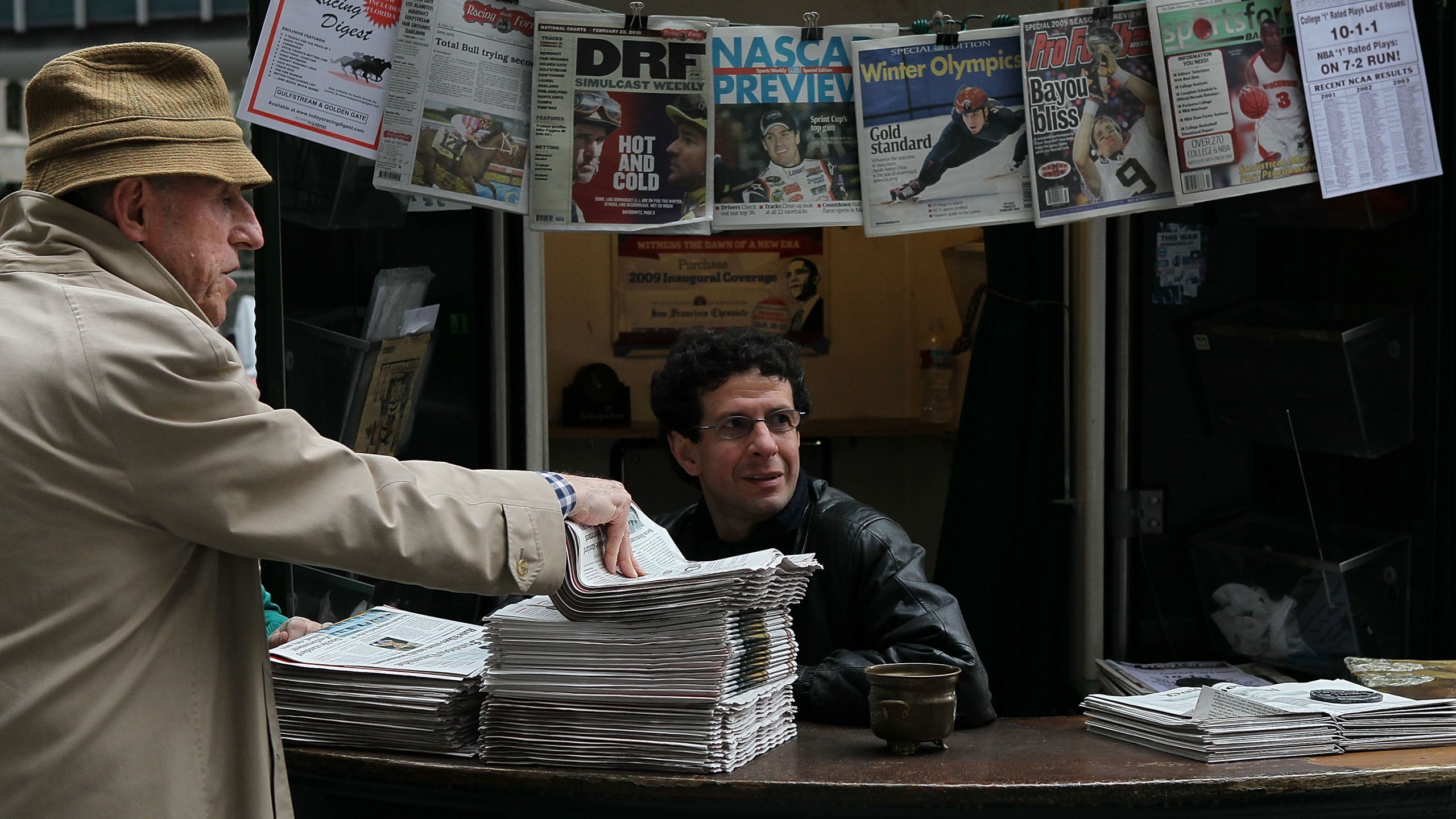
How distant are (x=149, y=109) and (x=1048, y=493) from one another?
9.31 feet

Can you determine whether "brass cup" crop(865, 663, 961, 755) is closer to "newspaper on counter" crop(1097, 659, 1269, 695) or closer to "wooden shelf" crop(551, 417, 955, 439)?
"newspaper on counter" crop(1097, 659, 1269, 695)

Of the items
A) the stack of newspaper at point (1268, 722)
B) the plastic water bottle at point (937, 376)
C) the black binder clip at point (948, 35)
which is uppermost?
the black binder clip at point (948, 35)

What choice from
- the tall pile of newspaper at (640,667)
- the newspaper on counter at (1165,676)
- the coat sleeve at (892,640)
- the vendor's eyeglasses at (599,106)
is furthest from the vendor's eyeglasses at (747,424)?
the newspaper on counter at (1165,676)

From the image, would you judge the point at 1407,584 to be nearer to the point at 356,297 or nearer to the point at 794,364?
the point at 794,364

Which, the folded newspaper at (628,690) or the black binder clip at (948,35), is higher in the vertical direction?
the black binder clip at (948,35)

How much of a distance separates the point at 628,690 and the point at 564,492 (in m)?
0.29

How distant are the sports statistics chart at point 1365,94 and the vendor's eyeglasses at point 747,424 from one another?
1.34 metres

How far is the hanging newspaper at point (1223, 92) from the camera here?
299 cm

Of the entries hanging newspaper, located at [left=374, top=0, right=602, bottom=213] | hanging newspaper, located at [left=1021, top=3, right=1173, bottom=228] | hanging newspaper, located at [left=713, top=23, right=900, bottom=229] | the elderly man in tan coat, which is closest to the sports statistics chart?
hanging newspaper, located at [left=1021, top=3, right=1173, bottom=228]

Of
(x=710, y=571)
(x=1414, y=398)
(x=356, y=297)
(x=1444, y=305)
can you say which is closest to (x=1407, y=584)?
(x=1414, y=398)

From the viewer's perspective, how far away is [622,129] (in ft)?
9.71

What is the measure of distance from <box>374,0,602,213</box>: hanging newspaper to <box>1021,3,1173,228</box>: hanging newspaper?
1004 mm

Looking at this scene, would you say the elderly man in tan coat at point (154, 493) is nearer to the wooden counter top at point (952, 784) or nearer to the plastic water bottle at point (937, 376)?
the wooden counter top at point (952, 784)

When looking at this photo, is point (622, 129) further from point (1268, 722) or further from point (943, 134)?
point (1268, 722)
